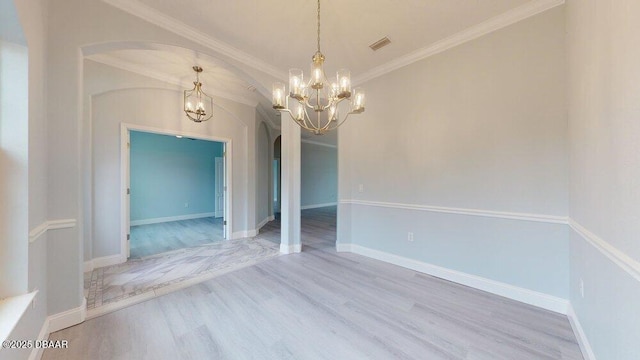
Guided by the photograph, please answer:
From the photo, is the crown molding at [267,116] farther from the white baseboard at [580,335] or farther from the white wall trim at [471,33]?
the white baseboard at [580,335]

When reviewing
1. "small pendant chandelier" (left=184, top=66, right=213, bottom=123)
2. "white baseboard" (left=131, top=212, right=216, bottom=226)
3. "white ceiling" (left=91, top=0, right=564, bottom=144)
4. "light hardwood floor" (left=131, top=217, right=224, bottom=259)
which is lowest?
"light hardwood floor" (left=131, top=217, right=224, bottom=259)

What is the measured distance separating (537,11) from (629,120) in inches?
79.0

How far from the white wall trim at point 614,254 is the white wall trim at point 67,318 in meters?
3.74

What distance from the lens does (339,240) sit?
12.8ft

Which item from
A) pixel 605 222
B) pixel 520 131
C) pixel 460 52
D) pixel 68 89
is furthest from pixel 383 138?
pixel 68 89

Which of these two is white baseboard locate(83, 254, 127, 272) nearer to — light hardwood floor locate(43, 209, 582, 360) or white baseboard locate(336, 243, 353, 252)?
light hardwood floor locate(43, 209, 582, 360)

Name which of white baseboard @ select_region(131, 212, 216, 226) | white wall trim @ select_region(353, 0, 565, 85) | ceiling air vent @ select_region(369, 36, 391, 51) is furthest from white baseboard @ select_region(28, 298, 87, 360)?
white baseboard @ select_region(131, 212, 216, 226)

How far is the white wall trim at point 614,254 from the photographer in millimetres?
952

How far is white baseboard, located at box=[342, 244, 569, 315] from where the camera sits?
213 centimetres

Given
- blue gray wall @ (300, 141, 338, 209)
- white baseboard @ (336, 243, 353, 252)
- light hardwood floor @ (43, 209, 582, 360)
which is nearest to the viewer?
light hardwood floor @ (43, 209, 582, 360)

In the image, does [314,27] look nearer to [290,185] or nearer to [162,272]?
[290,185]

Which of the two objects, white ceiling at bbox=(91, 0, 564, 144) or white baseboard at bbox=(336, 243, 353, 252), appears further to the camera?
white baseboard at bbox=(336, 243, 353, 252)

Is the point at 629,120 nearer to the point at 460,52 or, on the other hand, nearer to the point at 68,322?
the point at 460,52

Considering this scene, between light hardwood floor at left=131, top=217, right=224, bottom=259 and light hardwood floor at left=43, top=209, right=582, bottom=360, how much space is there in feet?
6.53
